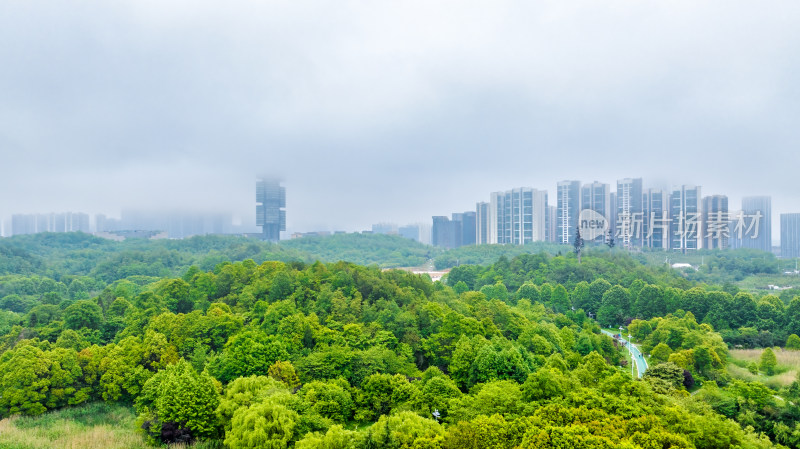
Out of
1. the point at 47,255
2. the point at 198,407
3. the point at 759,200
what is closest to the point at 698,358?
the point at 198,407

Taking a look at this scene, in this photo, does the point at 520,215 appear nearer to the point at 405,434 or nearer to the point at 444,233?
the point at 444,233

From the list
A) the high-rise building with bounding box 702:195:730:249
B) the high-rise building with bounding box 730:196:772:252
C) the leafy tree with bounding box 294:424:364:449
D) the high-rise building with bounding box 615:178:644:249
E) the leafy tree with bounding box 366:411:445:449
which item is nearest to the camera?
the leafy tree with bounding box 366:411:445:449

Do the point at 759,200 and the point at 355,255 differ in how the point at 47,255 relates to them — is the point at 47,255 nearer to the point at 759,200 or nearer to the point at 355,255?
the point at 355,255

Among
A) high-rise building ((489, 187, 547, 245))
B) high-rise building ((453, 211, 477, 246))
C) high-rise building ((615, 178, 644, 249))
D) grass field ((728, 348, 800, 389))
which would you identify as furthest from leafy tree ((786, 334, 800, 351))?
high-rise building ((453, 211, 477, 246))

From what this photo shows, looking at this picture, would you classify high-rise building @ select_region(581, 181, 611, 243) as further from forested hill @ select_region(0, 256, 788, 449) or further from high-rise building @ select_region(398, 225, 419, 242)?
high-rise building @ select_region(398, 225, 419, 242)

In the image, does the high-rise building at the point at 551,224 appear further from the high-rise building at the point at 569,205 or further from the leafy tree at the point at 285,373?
the leafy tree at the point at 285,373

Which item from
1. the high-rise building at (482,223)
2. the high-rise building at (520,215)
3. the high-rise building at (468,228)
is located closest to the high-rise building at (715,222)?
the high-rise building at (520,215)

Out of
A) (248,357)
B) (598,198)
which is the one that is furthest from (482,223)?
(248,357)
